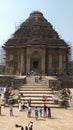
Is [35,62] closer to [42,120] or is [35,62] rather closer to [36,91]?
[36,91]

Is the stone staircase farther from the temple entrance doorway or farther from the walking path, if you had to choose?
the temple entrance doorway

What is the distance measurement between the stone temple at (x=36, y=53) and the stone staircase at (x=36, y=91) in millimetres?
7478

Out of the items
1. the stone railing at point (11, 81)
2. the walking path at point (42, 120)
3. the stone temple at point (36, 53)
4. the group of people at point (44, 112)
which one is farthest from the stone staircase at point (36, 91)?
the stone temple at point (36, 53)

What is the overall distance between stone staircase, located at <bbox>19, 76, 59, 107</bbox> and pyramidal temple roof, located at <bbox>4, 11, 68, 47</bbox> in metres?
9.19

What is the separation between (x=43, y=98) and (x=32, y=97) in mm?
1805

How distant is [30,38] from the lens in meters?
49.7

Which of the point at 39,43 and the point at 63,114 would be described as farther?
the point at 39,43

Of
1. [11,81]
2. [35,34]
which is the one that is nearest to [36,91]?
[11,81]

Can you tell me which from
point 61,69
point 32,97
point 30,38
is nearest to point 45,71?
point 61,69

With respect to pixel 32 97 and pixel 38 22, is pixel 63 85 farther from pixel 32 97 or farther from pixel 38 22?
pixel 38 22

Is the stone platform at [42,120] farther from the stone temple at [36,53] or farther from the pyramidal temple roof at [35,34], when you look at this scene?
the pyramidal temple roof at [35,34]

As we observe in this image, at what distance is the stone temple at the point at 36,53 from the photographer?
48.4 metres

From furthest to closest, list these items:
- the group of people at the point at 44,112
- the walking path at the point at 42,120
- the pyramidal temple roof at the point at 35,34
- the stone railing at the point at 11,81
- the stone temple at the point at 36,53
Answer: the pyramidal temple roof at the point at 35,34 < the stone temple at the point at 36,53 < the stone railing at the point at 11,81 < the group of people at the point at 44,112 < the walking path at the point at 42,120

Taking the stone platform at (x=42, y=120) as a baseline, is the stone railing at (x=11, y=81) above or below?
above
